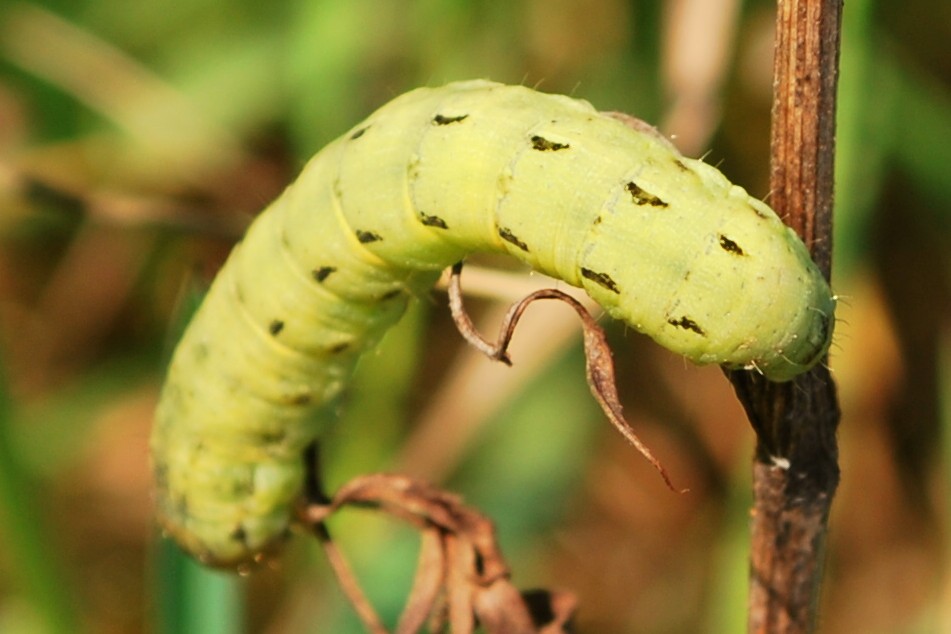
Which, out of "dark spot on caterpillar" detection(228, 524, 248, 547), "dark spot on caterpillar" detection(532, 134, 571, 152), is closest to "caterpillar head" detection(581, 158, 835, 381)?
"dark spot on caterpillar" detection(532, 134, 571, 152)

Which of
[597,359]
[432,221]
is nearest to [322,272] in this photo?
[432,221]

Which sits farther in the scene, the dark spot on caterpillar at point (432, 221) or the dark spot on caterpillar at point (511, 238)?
the dark spot on caterpillar at point (432, 221)

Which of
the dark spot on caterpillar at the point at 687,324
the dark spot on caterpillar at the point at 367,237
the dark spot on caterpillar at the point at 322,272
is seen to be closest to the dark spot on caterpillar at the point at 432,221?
the dark spot on caterpillar at the point at 367,237

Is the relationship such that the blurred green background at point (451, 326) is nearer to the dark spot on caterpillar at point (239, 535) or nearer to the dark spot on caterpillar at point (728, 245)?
the dark spot on caterpillar at point (239, 535)

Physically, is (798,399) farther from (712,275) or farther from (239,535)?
(239,535)

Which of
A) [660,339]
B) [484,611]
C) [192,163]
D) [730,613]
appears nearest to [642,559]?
[730,613]

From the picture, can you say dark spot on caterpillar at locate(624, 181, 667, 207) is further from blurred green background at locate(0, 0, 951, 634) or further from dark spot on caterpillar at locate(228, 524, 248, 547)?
blurred green background at locate(0, 0, 951, 634)
